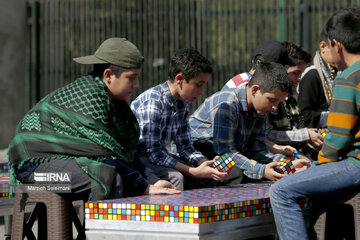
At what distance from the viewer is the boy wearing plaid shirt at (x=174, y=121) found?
4.17 m

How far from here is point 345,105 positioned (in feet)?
10.1

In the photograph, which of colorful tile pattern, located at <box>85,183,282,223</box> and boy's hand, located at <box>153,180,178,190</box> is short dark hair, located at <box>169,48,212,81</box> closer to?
boy's hand, located at <box>153,180,178,190</box>

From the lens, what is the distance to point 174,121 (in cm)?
441

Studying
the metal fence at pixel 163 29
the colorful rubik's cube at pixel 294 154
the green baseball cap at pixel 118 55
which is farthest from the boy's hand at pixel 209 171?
the metal fence at pixel 163 29

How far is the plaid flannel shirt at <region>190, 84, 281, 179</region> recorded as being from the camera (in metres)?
4.19

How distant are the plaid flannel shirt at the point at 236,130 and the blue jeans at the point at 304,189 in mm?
886

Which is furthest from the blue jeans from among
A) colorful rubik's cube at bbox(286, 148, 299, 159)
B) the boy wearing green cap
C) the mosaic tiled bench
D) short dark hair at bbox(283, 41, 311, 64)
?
short dark hair at bbox(283, 41, 311, 64)

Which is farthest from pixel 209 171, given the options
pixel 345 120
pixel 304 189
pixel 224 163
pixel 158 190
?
pixel 345 120

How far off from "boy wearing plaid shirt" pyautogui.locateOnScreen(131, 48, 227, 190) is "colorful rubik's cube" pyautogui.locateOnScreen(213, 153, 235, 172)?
0.58 feet

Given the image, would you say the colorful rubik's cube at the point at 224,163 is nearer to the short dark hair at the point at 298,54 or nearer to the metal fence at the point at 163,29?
the short dark hair at the point at 298,54

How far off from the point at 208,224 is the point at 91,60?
127cm

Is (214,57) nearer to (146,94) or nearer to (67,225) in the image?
(146,94)

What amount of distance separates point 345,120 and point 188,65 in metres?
1.51

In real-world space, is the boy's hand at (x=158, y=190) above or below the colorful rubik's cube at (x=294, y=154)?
above
